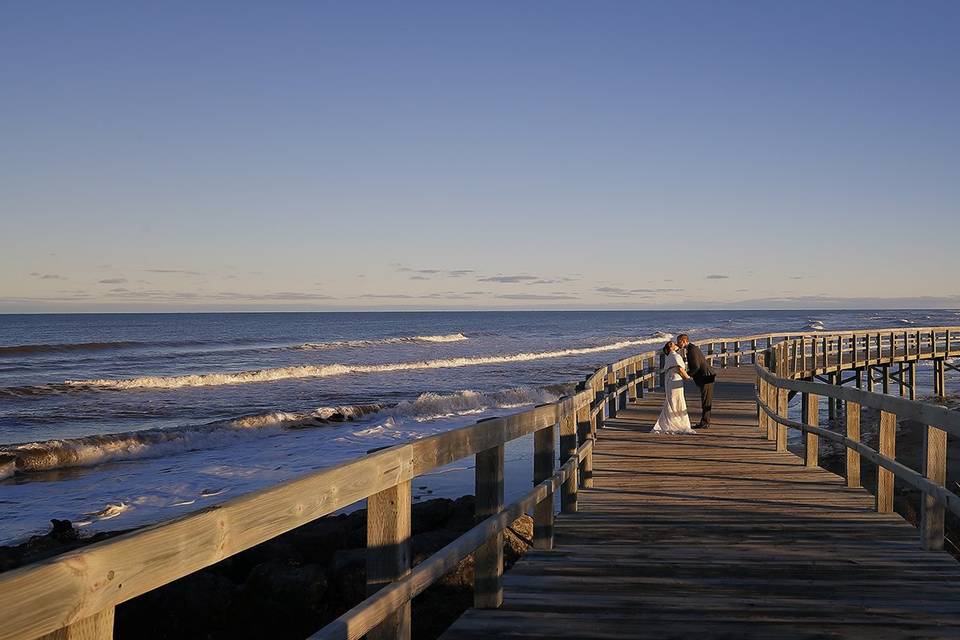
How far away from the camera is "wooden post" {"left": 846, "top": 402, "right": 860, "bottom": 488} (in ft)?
27.5

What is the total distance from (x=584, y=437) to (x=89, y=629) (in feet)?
23.6

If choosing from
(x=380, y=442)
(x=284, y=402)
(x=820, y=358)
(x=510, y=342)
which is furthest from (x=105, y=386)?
(x=510, y=342)

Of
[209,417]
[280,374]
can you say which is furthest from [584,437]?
[280,374]

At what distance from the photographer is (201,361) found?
5509cm

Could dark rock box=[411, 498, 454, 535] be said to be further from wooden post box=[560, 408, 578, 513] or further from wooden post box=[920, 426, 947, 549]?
wooden post box=[920, 426, 947, 549]

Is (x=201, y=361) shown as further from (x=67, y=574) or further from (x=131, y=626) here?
(x=67, y=574)

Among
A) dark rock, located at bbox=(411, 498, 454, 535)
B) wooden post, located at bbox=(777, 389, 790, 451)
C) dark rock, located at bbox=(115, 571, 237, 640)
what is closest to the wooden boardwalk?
wooden post, located at bbox=(777, 389, 790, 451)

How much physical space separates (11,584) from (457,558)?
2.64 metres

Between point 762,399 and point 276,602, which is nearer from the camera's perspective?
point 276,602

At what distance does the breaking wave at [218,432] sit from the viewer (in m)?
20.5

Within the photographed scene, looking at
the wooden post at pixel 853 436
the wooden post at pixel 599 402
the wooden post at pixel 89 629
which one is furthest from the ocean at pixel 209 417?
the wooden post at pixel 89 629

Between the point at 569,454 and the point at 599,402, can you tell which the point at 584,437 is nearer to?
the point at 569,454

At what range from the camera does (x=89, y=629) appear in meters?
1.79

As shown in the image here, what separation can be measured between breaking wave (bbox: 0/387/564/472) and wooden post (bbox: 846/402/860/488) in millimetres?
16821
